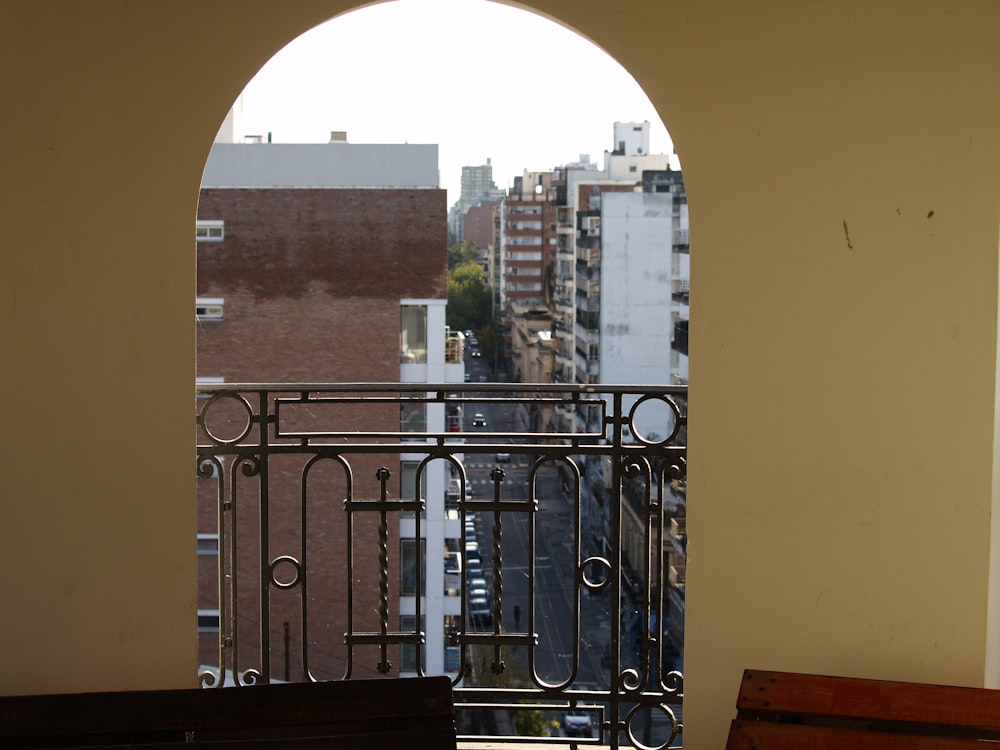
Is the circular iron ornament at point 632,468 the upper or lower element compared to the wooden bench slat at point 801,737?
upper

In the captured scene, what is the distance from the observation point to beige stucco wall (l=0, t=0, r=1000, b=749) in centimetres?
266

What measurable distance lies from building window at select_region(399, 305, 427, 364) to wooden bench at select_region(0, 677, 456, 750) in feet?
70.6

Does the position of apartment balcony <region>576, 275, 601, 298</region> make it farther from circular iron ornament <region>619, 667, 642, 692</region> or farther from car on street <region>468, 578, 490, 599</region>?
circular iron ornament <region>619, 667, 642, 692</region>

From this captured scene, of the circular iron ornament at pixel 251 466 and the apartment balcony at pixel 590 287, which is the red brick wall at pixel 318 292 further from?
the circular iron ornament at pixel 251 466

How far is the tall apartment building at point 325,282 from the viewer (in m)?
23.3

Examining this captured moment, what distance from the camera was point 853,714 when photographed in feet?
8.06

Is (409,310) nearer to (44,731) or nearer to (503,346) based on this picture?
(503,346)

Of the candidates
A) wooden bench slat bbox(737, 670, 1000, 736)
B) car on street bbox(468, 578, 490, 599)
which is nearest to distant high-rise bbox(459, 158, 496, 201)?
car on street bbox(468, 578, 490, 599)

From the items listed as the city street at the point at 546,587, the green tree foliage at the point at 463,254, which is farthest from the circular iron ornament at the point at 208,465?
the green tree foliage at the point at 463,254

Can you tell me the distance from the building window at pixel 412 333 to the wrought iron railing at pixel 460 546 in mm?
1336

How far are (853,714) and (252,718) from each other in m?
1.37

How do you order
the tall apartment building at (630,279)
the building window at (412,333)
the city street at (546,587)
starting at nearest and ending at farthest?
the city street at (546,587) < the building window at (412,333) < the tall apartment building at (630,279)

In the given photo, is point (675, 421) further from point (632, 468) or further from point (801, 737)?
point (801, 737)

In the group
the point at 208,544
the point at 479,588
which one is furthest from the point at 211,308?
the point at 479,588
